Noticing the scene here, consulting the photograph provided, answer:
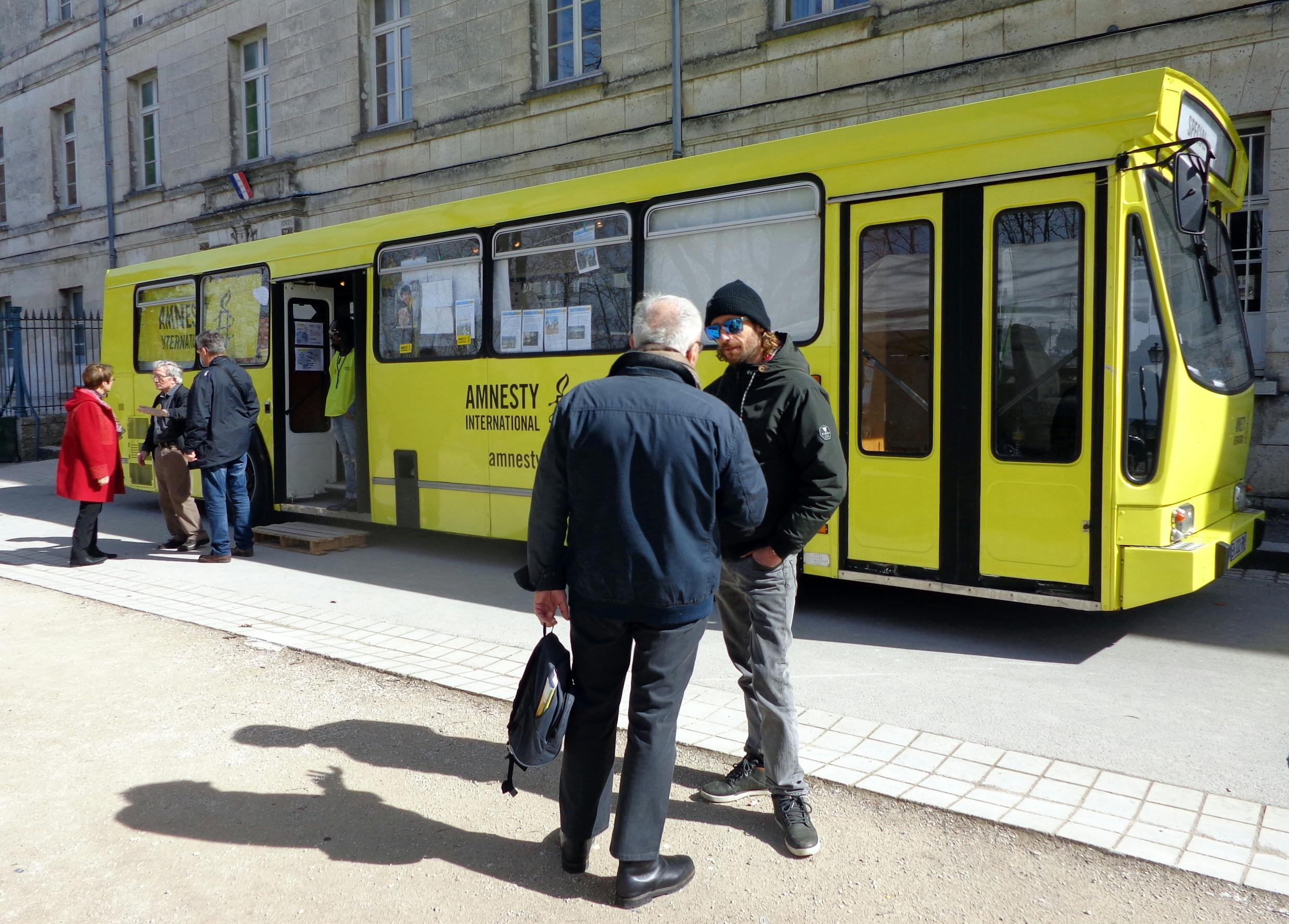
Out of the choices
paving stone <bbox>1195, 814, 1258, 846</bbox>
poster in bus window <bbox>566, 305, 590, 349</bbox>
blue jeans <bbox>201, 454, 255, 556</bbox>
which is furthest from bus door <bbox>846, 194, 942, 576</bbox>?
blue jeans <bbox>201, 454, 255, 556</bbox>

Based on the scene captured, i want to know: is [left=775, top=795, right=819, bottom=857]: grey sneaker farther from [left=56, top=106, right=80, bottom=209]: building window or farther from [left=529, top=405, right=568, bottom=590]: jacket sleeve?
[left=56, top=106, right=80, bottom=209]: building window

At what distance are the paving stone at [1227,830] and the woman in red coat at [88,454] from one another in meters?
7.92

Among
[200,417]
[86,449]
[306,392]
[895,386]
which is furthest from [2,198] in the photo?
[895,386]

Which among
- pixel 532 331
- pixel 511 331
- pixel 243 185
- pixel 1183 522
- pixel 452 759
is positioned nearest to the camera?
pixel 452 759

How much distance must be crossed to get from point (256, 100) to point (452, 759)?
19247 millimetres

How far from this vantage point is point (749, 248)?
6.73 m

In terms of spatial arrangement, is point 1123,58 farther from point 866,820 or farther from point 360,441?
point 866,820

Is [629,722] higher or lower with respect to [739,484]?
lower

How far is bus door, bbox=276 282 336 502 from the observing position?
1027 cm

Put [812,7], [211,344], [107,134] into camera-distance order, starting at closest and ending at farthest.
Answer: [211,344] < [812,7] < [107,134]

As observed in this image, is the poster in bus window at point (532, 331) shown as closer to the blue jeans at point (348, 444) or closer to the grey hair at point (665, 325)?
the blue jeans at point (348, 444)

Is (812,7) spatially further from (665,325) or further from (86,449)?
(665,325)

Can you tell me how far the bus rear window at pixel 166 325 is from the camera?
1134cm

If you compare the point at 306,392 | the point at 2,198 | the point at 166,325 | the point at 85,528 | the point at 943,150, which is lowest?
the point at 85,528
